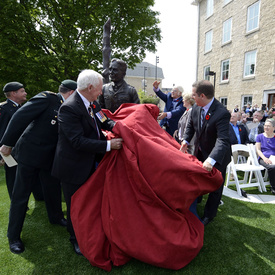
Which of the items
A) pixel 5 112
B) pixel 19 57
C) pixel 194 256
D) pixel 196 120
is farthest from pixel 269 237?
pixel 19 57

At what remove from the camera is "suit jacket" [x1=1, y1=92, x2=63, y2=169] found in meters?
2.50

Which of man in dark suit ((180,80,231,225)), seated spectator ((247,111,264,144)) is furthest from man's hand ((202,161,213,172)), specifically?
seated spectator ((247,111,264,144))

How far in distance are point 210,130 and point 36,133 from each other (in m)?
2.38

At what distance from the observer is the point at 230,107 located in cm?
1806

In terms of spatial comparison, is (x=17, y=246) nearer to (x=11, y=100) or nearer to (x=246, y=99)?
(x=11, y=100)

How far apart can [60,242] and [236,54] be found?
1872 cm

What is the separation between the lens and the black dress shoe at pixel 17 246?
8.68ft

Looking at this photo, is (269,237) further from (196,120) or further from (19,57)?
(19,57)

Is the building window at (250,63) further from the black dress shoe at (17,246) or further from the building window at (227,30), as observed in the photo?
the black dress shoe at (17,246)

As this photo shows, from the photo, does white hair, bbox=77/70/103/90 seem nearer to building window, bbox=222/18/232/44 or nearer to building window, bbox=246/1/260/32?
building window, bbox=246/1/260/32

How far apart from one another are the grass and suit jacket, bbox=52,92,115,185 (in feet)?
3.46

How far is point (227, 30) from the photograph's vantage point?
58.5ft

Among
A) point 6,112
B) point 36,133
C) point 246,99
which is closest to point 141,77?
point 246,99

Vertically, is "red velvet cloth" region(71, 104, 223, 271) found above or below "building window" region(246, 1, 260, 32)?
below
